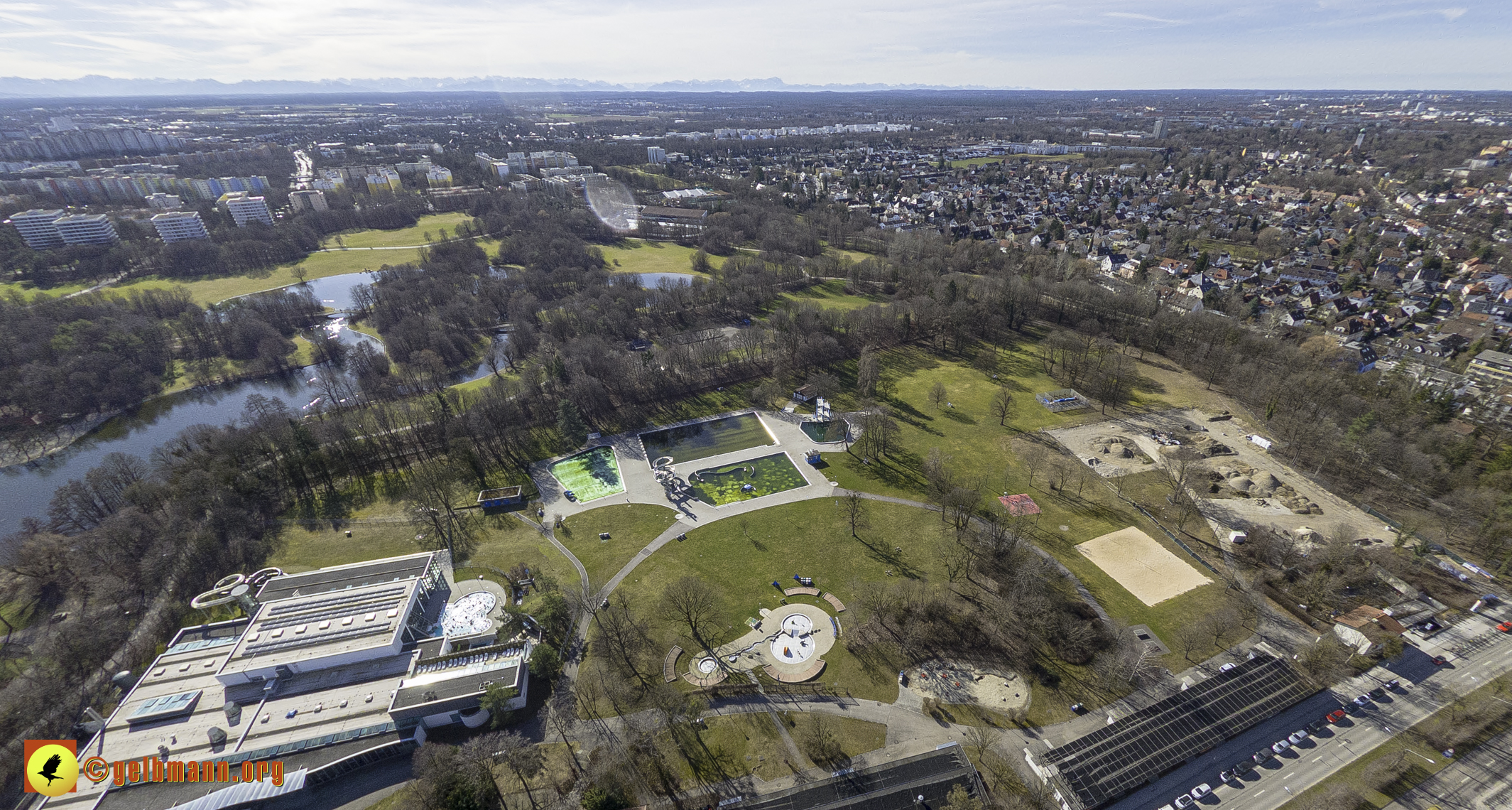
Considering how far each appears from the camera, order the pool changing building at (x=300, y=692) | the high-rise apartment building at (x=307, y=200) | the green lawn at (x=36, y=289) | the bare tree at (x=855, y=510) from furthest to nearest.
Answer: the high-rise apartment building at (x=307, y=200)
the green lawn at (x=36, y=289)
the bare tree at (x=855, y=510)
the pool changing building at (x=300, y=692)

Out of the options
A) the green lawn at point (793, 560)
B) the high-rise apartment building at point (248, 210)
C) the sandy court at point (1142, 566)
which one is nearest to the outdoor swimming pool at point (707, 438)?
the green lawn at point (793, 560)

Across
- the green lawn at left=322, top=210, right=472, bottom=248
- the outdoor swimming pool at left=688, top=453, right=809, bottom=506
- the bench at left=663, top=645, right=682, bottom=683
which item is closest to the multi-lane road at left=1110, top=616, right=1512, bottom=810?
the bench at left=663, top=645, right=682, bottom=683

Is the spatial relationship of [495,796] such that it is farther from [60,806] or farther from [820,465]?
[820,465]

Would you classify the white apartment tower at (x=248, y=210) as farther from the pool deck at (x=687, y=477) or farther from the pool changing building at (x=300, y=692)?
the pool changing building at (x=300, y=692)

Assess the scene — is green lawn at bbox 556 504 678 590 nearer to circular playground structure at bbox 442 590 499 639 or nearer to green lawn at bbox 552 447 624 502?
green lawn at bbox 552 447 624 502

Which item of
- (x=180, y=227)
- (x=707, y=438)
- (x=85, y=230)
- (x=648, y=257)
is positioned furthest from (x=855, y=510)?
(x=85, y=230)

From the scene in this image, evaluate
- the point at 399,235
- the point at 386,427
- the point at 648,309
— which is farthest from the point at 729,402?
the point at 399,235

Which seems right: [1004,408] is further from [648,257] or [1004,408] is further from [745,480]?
[648,257]
